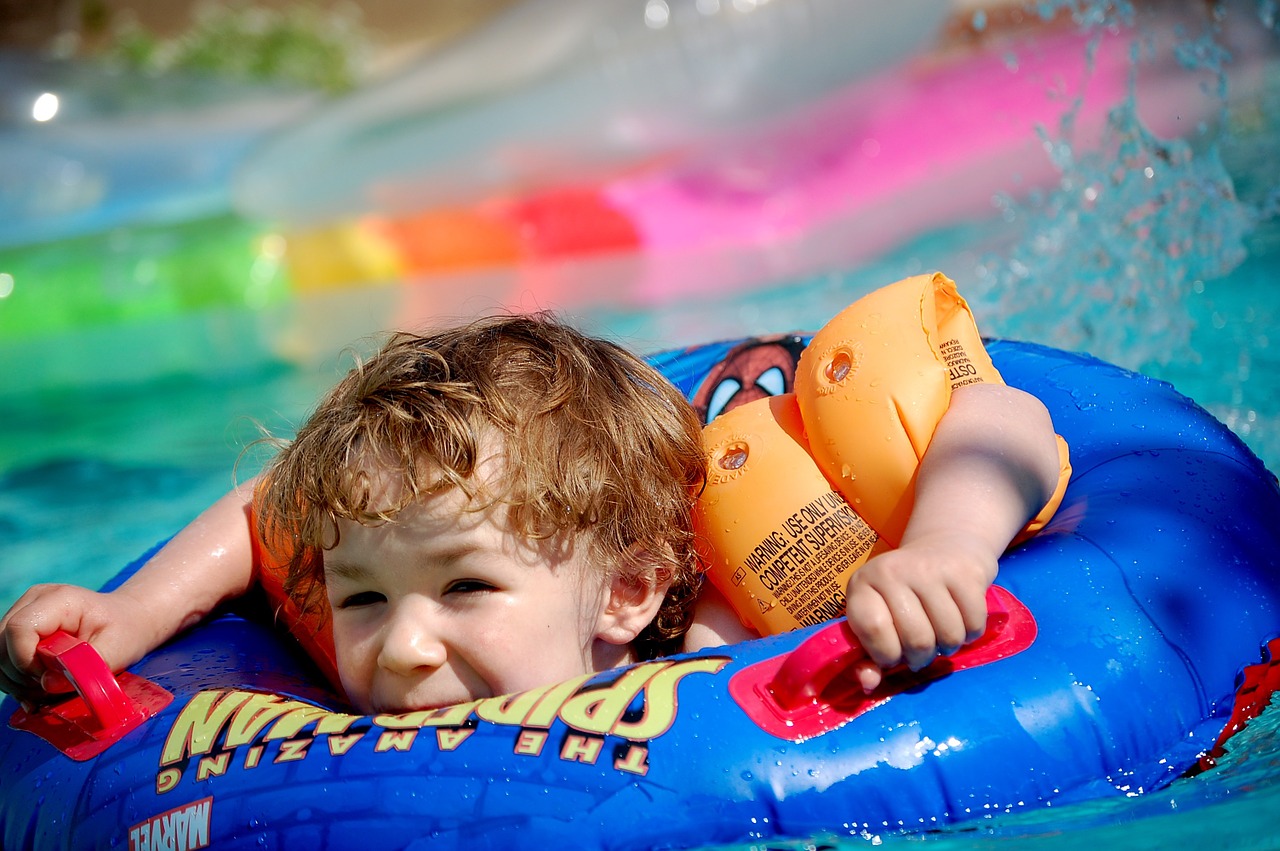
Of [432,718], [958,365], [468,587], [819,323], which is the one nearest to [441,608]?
[468,587]

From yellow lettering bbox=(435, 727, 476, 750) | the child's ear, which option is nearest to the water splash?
the child's ear

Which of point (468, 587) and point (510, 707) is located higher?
point (468, 587)

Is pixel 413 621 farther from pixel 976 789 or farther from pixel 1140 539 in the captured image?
pixel 1140 539

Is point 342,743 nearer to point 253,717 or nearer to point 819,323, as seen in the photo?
point 253,717

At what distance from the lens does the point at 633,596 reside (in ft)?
6.29

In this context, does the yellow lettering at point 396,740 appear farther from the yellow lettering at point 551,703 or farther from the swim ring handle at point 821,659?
the swim ring handle at point 821,659

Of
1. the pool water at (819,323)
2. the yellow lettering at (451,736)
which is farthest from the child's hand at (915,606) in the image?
the pool water at (819,323)

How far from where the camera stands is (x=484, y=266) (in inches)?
244

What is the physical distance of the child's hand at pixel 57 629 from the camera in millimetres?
1888

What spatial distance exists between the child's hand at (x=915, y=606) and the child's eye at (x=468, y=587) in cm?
49

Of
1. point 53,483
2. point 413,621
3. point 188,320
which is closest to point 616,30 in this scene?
point 188,320

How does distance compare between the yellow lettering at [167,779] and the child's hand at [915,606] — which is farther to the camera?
the yellow lettering at [167,779]

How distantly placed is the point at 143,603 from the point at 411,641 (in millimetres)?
651

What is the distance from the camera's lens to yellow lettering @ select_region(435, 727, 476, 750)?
1.53m
